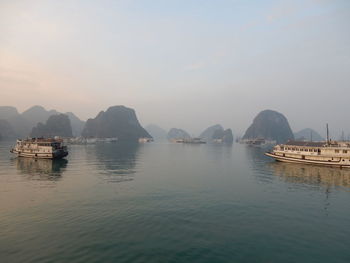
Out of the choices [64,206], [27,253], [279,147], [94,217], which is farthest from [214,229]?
[279,147]

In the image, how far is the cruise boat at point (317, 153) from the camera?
2827 inches

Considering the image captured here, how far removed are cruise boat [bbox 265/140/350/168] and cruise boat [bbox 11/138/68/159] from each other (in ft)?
289

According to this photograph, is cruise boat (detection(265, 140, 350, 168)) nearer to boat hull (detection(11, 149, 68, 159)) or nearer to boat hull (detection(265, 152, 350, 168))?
Result: boat hull (detection(265, 152, 350, 168))

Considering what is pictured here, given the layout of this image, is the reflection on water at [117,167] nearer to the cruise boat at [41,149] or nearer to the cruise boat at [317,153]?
the cruise boat at [41,149]

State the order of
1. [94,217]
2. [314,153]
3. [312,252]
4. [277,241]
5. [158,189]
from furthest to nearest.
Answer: [314,153] → [158,189] → [94,217] → [277,241] → [312,252]

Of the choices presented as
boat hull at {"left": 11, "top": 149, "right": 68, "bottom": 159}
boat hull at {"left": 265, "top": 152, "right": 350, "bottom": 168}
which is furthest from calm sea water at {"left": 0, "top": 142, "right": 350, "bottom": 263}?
boat hull at {"left": 11, "top": 149, "right": 68, "bottom": 159}

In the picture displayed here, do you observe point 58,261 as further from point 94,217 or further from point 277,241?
point 277,241

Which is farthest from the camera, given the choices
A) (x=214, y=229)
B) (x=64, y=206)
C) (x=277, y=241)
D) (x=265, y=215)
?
(x=64, y=206)

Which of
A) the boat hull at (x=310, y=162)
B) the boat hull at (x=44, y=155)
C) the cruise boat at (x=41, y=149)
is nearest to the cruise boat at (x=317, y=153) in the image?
the boat hull at (x=310, y=162)

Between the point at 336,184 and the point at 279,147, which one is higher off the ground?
the point at 279,147

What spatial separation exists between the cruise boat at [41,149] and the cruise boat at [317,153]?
8811cm

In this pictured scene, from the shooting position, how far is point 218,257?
18078 millimetres

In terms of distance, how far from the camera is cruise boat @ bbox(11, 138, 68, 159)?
8294 cm

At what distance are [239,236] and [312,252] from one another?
20.5 ft
